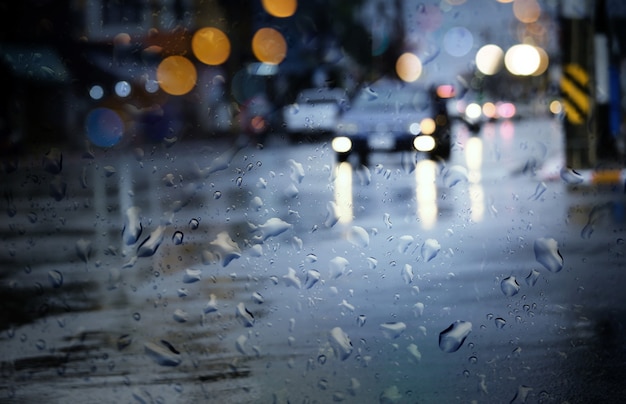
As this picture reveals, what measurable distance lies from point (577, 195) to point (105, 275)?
5.42 m

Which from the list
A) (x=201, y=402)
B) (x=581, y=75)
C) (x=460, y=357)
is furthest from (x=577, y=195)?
(x=201, y=402)

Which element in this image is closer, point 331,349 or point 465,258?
point 331,349

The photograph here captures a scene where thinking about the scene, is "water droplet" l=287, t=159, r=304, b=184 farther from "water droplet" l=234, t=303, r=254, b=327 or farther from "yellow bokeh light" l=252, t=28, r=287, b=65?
"water droplet" l=234, t=303, r=254, b=327

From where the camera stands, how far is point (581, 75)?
568 inches

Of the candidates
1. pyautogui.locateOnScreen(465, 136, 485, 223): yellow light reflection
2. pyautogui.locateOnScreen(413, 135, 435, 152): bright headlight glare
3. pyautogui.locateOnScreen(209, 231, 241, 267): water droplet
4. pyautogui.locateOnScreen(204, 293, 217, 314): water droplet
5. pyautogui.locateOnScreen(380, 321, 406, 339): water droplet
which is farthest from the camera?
pyautogui.locateOnScreen(465, 136, 485, 223): yellow light reflection

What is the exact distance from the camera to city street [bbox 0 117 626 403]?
4531mm

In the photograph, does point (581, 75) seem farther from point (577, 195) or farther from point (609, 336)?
point (609, 336)

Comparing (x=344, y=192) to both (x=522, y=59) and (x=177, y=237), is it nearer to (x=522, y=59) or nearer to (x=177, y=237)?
(x=522, y=59)

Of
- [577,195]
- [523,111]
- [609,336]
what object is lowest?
[577,195]

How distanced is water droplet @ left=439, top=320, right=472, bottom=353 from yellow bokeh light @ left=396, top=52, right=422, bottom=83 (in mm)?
1446

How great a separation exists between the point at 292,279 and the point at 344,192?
1.77m

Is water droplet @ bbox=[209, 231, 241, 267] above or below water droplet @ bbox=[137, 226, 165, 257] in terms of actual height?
below

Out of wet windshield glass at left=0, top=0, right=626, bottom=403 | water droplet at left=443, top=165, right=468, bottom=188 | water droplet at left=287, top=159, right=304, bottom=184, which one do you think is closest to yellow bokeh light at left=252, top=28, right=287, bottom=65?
wet windshield glass at left=0, top=0, right=626, bottom=403

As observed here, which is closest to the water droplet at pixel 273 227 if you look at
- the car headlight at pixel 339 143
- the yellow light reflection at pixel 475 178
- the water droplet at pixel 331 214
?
the water droplet at pixel 331 214
